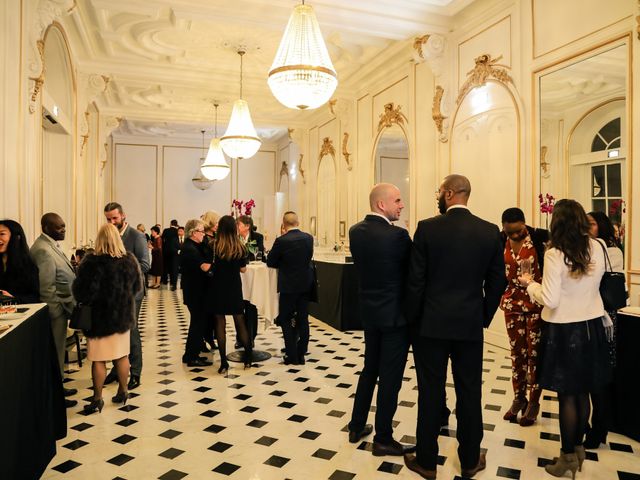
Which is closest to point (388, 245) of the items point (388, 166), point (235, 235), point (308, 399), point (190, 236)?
point (308, 399)

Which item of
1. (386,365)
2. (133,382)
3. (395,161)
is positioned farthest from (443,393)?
(395,161)

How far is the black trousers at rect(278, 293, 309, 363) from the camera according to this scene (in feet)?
17.9

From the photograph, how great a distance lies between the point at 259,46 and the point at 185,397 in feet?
21.6

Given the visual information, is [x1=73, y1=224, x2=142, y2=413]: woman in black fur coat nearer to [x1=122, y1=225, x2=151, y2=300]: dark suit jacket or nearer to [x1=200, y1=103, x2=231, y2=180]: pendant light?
[x1=122, y1=225, x2=151, y2=300]: dark suit jacket

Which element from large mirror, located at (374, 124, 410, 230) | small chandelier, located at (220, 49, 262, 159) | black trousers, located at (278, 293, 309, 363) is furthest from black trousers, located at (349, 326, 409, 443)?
small chandelier, located at (220, 49, 262, 159)

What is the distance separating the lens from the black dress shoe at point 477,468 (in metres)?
2.96

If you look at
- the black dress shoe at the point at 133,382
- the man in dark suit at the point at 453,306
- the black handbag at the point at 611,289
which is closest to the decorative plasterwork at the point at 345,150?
the black dress shoe at the point at 133,382

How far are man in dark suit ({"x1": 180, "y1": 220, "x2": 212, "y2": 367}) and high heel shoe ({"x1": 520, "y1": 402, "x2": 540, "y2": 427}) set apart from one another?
3.28 metres

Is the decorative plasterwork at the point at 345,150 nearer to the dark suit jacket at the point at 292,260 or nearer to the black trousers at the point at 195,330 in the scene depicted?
the dark suit jacket at the point at 292,260

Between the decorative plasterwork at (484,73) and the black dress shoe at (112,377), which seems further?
the decorative plasterwork at (484,73)

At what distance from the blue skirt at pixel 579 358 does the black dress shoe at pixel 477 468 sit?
0.62 metres

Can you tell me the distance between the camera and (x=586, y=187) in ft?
16.3

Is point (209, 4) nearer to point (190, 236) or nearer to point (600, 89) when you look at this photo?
point (190, 236)

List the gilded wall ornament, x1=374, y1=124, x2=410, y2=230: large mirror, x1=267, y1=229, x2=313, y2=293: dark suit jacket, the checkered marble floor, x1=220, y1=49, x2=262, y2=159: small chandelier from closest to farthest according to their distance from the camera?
the checkered marble floor → x1=267, y1=229, x2=313, y2=293: dark suit jacket → the gilded wall ornament → x1=220, y1=49, x2=262, y2=159: small chandelier → x1=374, y1=124, x2=410, y2=230: large mirror
